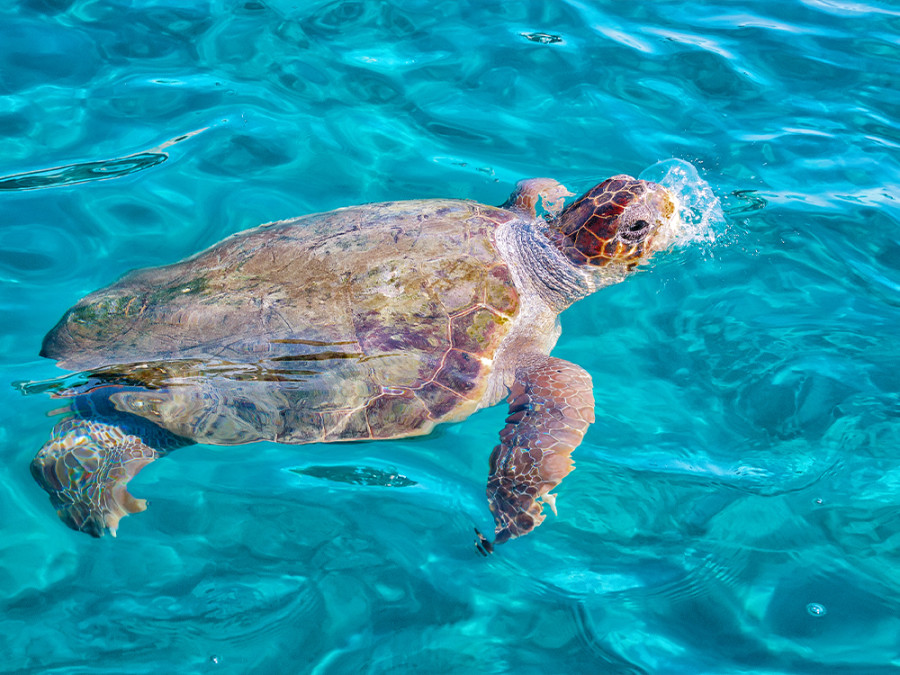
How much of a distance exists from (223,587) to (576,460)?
2218 mm

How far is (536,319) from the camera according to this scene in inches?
175

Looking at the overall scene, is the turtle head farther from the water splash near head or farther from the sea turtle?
the sea turtle

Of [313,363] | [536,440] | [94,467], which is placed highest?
[313,363]

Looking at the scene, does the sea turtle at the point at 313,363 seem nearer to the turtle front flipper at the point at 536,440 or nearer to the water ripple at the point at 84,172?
the turtle front flipper at the point at 536,440

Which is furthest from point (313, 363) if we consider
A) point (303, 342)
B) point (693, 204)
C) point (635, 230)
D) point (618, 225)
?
point (693, 204)

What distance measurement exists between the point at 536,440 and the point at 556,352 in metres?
1.11

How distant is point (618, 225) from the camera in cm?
472

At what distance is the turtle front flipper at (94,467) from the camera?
3.48m

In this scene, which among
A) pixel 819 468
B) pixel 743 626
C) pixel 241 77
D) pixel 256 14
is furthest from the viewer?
pixel 256 14

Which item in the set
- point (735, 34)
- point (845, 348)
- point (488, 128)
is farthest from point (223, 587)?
point (735, 34)

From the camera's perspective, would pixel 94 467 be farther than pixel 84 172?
No

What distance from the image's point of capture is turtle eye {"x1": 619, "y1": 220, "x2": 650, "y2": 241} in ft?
15.5

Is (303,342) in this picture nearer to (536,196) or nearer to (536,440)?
(536,440)

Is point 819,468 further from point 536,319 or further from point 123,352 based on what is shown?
point 123,352
